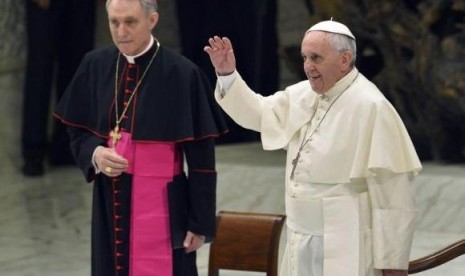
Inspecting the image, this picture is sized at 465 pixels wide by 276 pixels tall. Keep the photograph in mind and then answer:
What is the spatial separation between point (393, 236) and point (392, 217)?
0.22ft

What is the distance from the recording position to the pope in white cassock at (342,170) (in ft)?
14.6

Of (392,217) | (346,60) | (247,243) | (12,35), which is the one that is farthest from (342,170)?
(12,35)

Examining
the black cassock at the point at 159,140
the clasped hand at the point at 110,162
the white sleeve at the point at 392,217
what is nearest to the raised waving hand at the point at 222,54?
the black cassock at the point at 159,140

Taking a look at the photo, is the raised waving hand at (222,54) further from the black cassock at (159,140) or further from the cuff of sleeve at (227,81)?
the black cassock at (159,140)

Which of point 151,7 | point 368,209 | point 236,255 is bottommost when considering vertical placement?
point 236,255

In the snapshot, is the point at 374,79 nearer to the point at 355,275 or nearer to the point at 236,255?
the point at 236,255

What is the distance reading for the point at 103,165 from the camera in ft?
15.6

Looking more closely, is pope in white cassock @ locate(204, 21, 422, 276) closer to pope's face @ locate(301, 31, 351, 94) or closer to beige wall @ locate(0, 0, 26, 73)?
pope's face @ locate(301, 31, 351, 94)

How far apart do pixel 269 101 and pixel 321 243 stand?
0.61 metres

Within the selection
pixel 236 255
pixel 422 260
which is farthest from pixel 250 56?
pixel 422 260

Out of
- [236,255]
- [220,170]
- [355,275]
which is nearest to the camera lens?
[355,275]

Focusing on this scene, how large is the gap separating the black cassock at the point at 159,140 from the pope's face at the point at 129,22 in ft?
0.47

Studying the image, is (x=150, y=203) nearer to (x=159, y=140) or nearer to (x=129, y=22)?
(x=159, y=140)

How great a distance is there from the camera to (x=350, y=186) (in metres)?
4.58
